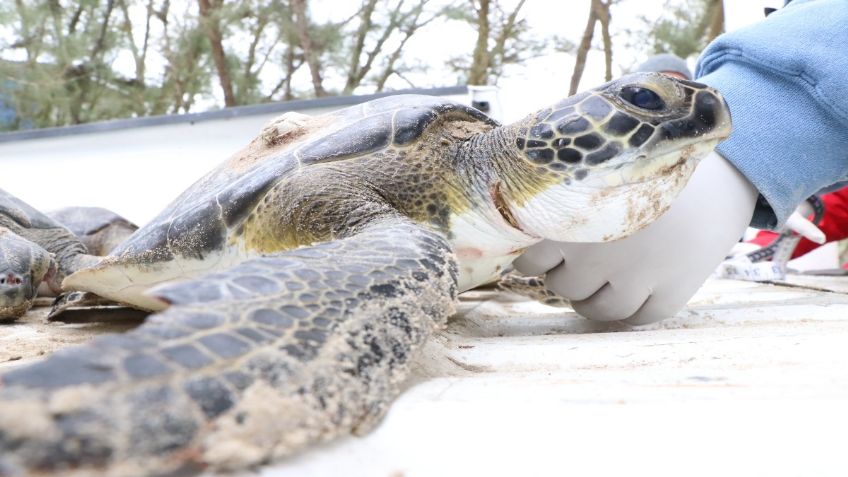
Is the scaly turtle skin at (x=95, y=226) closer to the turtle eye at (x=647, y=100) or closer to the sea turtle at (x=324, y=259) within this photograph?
the sea turtle at (x=324, y=259)

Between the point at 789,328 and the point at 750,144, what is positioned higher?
the point at 750,144

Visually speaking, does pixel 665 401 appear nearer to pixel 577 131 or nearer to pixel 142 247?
pixel 577 131

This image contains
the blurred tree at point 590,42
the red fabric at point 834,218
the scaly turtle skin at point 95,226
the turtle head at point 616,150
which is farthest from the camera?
the blurred tree at point 590,42

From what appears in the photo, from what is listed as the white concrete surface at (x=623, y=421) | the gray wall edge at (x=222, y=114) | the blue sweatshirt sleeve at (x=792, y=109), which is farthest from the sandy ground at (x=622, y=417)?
the gray wall edge at (x=222, y=114)

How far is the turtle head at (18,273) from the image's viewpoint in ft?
4.69

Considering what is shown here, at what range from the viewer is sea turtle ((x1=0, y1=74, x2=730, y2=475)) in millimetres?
323

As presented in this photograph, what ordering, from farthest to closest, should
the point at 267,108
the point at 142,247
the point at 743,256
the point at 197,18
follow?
the point at 197,18
the point at 267,108
the point at 743,256
the point at 142,247

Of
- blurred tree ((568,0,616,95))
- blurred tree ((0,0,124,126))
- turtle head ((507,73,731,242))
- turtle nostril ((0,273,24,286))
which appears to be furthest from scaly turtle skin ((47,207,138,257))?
blurred tree ((568,0,616,95))

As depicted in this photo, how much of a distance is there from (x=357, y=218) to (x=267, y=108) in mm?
3180

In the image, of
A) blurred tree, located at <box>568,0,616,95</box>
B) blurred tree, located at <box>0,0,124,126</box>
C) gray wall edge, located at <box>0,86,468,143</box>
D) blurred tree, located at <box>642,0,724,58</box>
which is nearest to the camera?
gray wall edge, located at <box>0,86,468,143</box>

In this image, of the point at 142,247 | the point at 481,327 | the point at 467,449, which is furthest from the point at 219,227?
the point at 467,449

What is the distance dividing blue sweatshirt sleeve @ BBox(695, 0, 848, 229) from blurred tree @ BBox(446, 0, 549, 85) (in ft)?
17.5

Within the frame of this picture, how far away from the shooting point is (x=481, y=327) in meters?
Answer: 1.25

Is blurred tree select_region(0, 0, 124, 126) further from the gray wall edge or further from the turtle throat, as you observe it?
the turtle throat
